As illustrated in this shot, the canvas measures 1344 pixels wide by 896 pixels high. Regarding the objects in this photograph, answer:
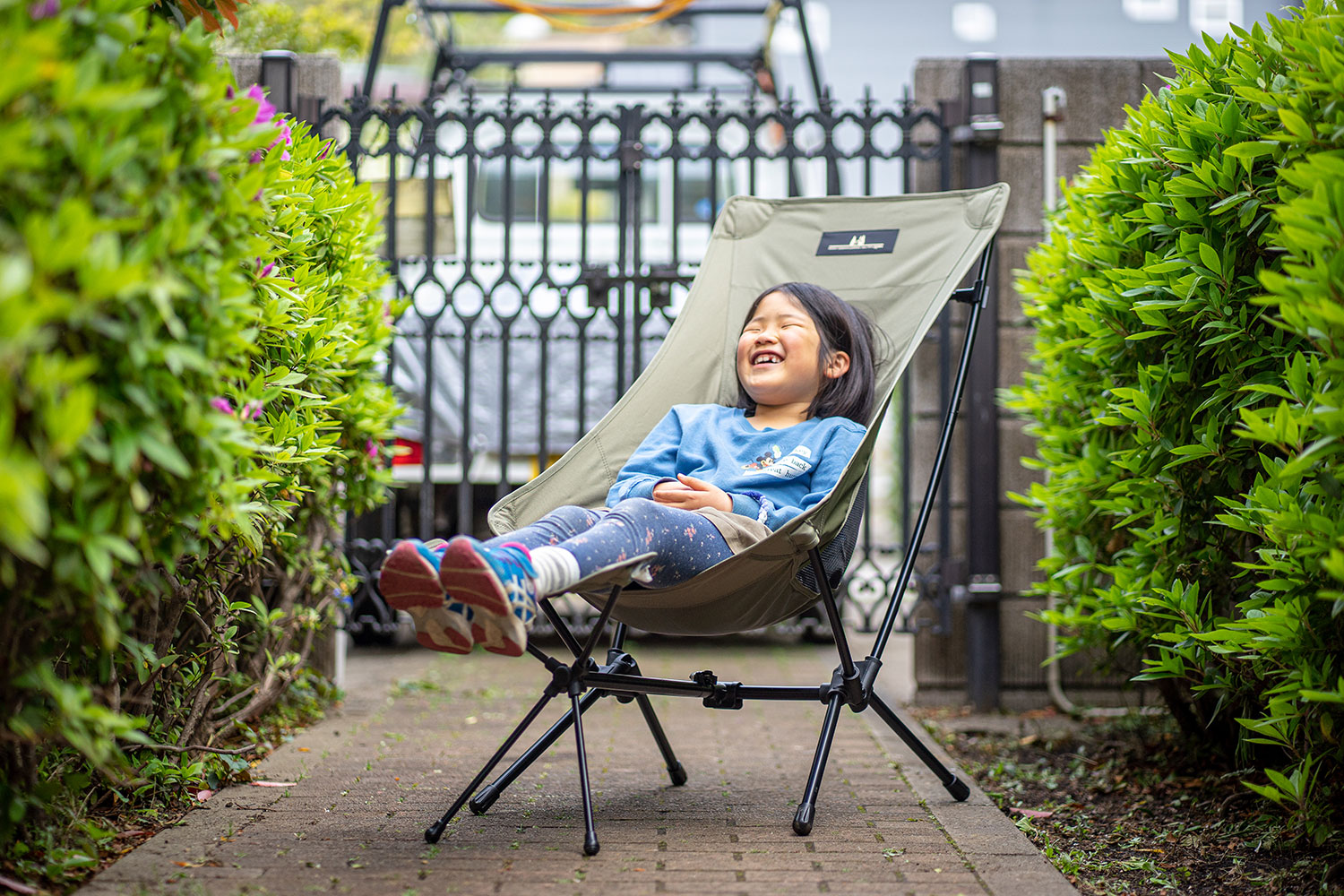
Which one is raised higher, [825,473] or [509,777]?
[825,473]

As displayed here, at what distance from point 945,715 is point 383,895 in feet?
7.58

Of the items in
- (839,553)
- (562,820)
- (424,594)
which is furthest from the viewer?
(839,553)

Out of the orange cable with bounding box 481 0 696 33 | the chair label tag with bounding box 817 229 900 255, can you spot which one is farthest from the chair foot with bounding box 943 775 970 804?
the orange cable with bounding box 481 0 696 33

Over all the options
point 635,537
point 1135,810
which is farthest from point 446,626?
point 1135,810

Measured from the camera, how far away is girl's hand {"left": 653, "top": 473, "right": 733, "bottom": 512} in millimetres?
2494

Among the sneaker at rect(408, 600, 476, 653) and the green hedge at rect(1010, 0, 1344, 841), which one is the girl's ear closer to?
the green hedge at rect(1010, 0, 1344, 841)

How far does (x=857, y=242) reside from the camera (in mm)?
Answer: 3123

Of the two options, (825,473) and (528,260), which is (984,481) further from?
(528,260)

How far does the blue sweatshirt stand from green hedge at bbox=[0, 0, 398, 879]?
2.51ft

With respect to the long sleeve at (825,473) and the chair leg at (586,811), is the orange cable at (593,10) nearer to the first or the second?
the long sleeve at (825,473)

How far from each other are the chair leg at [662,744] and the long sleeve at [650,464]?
0.46 meters

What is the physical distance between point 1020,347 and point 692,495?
5.89ft

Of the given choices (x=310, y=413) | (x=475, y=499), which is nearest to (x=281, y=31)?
(x=475, y=499)

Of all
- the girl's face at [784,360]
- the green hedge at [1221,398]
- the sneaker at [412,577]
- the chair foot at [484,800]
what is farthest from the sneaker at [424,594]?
the green hedge at [1221,398]
